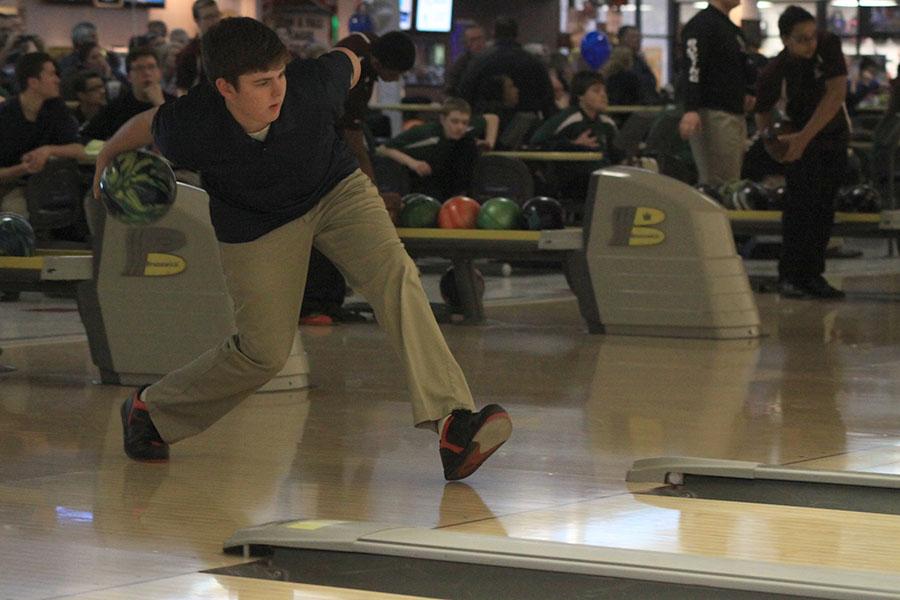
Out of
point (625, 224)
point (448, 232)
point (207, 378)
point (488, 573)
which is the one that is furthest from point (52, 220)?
point (488, 573)

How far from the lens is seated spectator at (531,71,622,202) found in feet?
35.4

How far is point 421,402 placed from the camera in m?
3.95

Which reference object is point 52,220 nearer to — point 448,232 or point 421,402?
point 448,232

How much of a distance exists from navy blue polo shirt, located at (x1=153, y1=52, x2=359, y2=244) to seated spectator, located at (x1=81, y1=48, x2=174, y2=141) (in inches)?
201

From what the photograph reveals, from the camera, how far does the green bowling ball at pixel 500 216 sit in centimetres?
756

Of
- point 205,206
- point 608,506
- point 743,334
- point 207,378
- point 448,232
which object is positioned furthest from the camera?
point 448,232

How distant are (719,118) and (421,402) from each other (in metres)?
5.35

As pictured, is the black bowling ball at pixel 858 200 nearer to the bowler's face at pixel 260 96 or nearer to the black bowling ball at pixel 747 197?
the black bowling ball at pixel 747 197

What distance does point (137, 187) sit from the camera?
4.49 meters

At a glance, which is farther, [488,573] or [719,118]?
[719,118]

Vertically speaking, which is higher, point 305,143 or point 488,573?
point 305,143

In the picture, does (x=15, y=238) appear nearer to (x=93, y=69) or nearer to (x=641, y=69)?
(x=93, y=69)

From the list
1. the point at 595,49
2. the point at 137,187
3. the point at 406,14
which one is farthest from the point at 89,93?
the point at 406,14

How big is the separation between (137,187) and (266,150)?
65 cm
